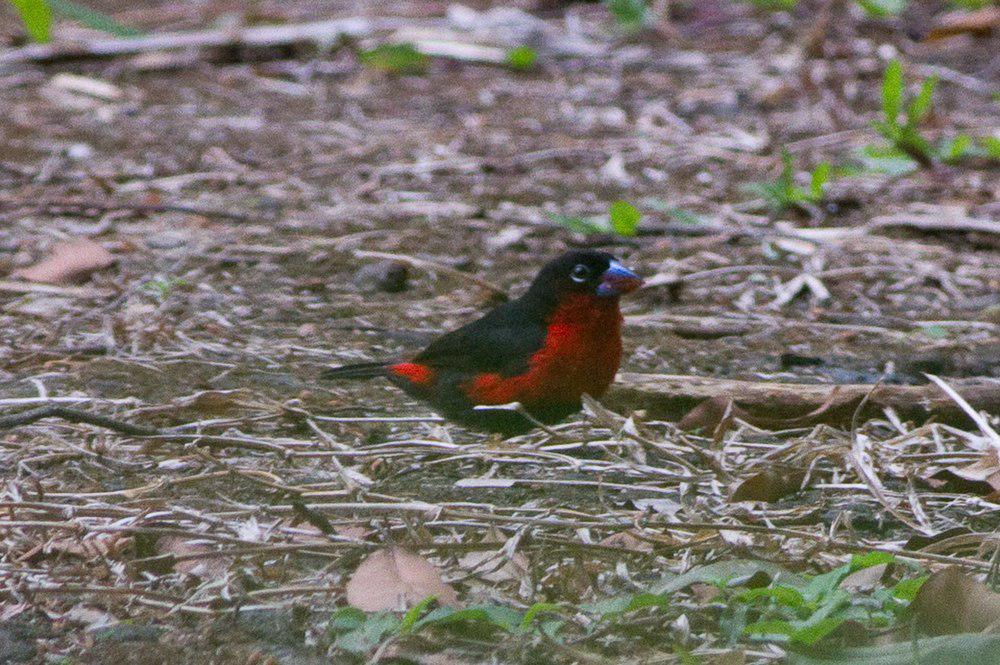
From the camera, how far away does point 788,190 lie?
19.2 ft

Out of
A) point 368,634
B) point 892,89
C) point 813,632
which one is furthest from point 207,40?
point 813,632

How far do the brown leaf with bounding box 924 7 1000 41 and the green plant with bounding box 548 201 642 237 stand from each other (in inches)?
158

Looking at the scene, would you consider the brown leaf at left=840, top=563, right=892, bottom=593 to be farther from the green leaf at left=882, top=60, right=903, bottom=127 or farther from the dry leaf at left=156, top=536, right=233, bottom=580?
the green leaf at left=882, top=60, right=903, bottom=127

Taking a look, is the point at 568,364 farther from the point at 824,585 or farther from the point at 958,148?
the point at 958,148

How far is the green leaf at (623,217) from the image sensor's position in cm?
555

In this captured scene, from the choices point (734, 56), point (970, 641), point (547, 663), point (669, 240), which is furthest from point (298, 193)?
point (970, 641)

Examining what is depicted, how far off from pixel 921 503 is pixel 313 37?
21.7ft

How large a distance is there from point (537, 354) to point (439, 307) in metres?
1.30

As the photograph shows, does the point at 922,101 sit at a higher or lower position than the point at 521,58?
higher

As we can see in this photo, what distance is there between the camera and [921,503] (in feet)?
10.4

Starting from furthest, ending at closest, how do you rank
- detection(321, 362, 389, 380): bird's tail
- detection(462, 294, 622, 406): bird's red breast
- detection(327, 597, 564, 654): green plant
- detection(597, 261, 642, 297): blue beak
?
1. detection(321, 362, 389, 380): bird's tail
2. detection(597, 261, 642, 297): blue beak
3. detection(462, 294, 622, 406): bird's red breast
4. detection(327, 597, 564, 654): green plant

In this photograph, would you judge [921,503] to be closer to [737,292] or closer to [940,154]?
[737,292]

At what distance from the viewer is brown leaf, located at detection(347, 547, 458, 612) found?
2.45m

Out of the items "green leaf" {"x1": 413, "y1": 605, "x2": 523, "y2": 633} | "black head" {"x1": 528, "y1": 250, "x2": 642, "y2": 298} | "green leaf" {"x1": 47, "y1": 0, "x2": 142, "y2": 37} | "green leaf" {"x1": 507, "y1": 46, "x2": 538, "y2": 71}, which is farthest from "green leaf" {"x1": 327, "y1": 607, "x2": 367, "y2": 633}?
"green leaf" {"x1": 507, "y1": 46, "x2": 538, "y2": 71}
